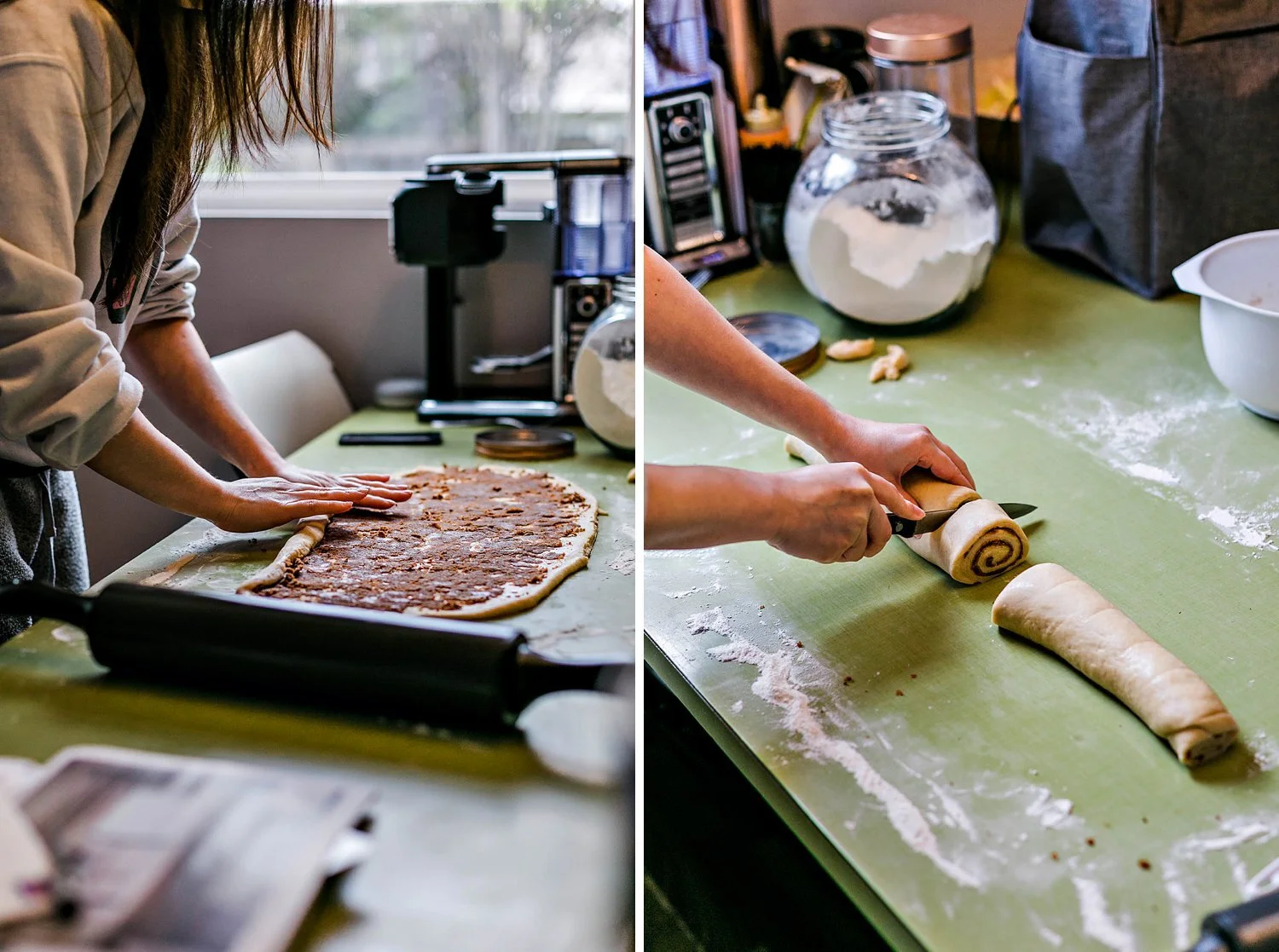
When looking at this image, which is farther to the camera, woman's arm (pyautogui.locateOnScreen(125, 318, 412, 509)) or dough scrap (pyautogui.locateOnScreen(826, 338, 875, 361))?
dough scrap (pyautogui.locateOnScreen(826, 338, 875, 361))

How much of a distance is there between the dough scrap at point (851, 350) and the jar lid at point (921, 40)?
0.41 m

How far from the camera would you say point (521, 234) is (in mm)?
1431

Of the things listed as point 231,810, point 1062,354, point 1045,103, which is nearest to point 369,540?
point 231,810

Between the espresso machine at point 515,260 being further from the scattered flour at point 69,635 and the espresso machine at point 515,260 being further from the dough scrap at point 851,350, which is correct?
the scattered flour at point 69,635

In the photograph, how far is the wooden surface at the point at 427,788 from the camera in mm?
503

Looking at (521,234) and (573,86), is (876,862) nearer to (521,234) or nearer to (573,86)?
(521,234)

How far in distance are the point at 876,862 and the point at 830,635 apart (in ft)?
0.73

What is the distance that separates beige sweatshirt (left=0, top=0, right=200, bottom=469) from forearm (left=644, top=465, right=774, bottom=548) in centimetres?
40

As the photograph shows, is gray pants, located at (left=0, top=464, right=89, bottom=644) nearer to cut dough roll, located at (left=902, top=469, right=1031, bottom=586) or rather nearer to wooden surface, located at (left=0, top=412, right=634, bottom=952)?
wooden surface, located at (left=0, top=412, right=634, bottom=952)

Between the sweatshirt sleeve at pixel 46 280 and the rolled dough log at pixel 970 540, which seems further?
the rolled dough log at pixel 970 540

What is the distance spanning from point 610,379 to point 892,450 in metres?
0.36

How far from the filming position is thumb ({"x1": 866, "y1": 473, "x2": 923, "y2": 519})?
32.5 inches

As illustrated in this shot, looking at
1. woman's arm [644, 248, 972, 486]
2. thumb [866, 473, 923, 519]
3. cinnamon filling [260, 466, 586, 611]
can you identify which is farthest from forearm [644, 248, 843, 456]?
cinnamon filling [260, 466, 586, 611]

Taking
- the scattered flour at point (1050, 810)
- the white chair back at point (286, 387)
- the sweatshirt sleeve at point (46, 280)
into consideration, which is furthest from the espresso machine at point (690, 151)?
the scattered flour at point (1050, 810)
